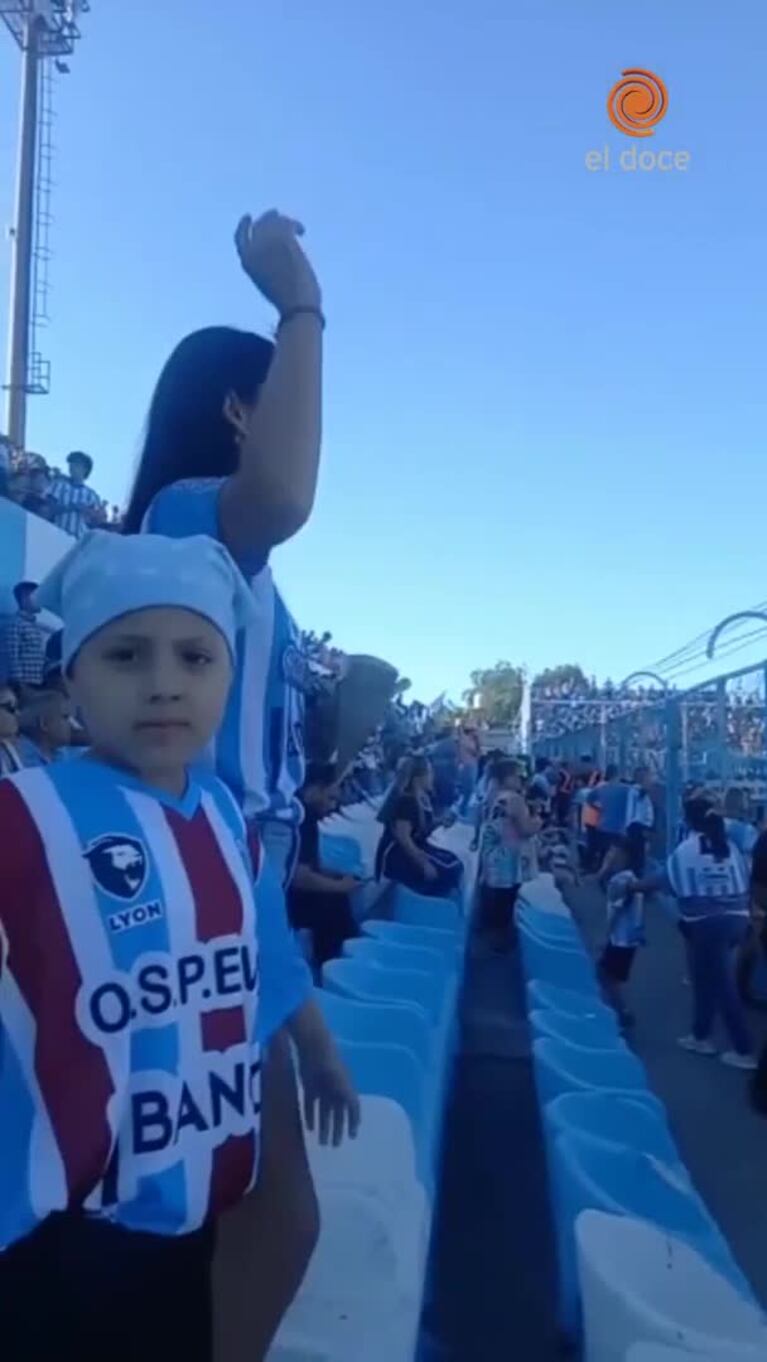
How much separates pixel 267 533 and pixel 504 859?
7.71 m

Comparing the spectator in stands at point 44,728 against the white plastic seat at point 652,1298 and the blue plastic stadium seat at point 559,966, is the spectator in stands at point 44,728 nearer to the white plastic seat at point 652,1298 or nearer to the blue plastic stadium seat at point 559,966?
the blue plastic stadium seat at point 559,966

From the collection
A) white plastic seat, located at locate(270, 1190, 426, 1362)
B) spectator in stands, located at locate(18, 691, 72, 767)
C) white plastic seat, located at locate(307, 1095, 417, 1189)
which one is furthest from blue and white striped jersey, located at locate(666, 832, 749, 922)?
white plastic seat, located at locate(270, 1190, 426, 1362)

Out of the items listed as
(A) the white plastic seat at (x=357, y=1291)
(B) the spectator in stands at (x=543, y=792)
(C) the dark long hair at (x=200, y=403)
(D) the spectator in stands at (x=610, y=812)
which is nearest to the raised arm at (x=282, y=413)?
(C) the dark long hair at (x=200, y=403)

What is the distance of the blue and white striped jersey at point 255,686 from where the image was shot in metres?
1.49

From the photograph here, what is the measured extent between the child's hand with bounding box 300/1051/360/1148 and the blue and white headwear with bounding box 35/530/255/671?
537 millimetres

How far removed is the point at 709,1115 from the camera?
5.48 m

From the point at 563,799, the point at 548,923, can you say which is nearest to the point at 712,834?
the point at 548,923

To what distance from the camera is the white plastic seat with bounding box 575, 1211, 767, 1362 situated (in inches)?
78.5

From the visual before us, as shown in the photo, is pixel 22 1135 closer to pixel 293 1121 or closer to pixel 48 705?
pixel 293 1121

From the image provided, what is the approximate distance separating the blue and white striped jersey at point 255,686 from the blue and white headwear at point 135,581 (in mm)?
176

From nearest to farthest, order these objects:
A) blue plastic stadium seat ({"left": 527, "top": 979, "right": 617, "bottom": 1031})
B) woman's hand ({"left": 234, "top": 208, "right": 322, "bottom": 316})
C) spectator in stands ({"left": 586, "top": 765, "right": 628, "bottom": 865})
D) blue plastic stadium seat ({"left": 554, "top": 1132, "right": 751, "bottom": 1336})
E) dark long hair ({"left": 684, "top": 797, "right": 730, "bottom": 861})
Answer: woman's hand ({"left": 234, "top": 208, "right": 322, "bottom": 316}) → blue plastic stadium seat ({"left": 554, "top": 1132, "right": 751, "bottom": 1336}) → blue plastic stadium seat ({"left": 527, "top": 979, "right": 617, "bottom": 1031}) → dark long hair ({"left": 684, "top": 797, "right": 730, "bottom": 861}) → spectator in stands ({"left": 586, "top": 765, "right": 628, "bottom": 865})

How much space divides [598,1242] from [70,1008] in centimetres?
159

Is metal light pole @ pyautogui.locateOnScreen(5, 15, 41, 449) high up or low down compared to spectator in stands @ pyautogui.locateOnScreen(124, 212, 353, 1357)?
up

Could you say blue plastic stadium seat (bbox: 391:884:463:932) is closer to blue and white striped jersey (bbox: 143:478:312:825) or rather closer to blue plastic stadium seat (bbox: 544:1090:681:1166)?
blue plastic stadium seat (bbox: 544:1090:681:1166)
